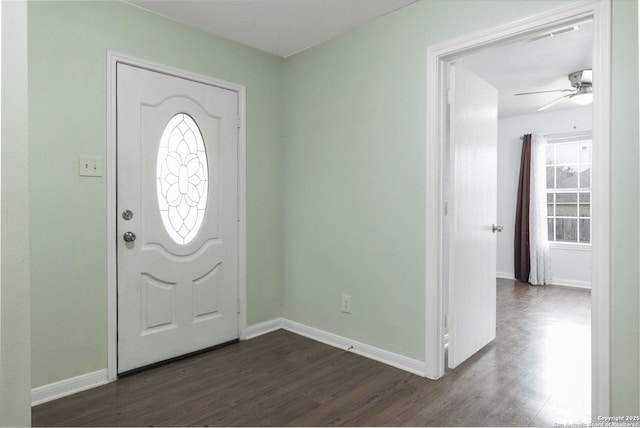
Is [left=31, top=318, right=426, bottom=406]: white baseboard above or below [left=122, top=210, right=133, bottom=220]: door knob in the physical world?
below

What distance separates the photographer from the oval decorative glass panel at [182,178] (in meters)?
2.65

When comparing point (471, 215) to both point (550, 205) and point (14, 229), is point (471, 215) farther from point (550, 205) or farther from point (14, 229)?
point (550, 205)

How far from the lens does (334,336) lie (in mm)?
3008

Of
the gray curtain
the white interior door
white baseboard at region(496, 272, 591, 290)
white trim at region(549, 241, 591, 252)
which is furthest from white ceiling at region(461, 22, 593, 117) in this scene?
white baseboard at region(496, 272, 591, 290)

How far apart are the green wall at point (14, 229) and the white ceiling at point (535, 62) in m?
2.62

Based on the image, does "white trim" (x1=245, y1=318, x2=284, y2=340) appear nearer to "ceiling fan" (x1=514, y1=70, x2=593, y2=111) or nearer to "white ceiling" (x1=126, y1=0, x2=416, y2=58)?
"white ceiling" (x1=126, y1=0, x2=416, y2=58)

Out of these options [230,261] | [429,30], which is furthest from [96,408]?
[429,30]

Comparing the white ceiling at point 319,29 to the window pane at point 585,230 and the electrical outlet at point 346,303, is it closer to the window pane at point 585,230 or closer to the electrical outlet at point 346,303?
the electrical outlet at point 346,303

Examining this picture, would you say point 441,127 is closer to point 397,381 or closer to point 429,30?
point 429,30

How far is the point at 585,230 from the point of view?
17.6 ft

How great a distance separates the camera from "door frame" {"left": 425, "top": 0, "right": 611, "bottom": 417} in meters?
1.73

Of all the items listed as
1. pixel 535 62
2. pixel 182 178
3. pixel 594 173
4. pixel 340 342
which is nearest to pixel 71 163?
pixel 182 178

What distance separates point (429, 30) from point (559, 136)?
412 centimetres

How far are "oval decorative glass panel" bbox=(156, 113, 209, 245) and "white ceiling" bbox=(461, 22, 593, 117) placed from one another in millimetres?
2125
